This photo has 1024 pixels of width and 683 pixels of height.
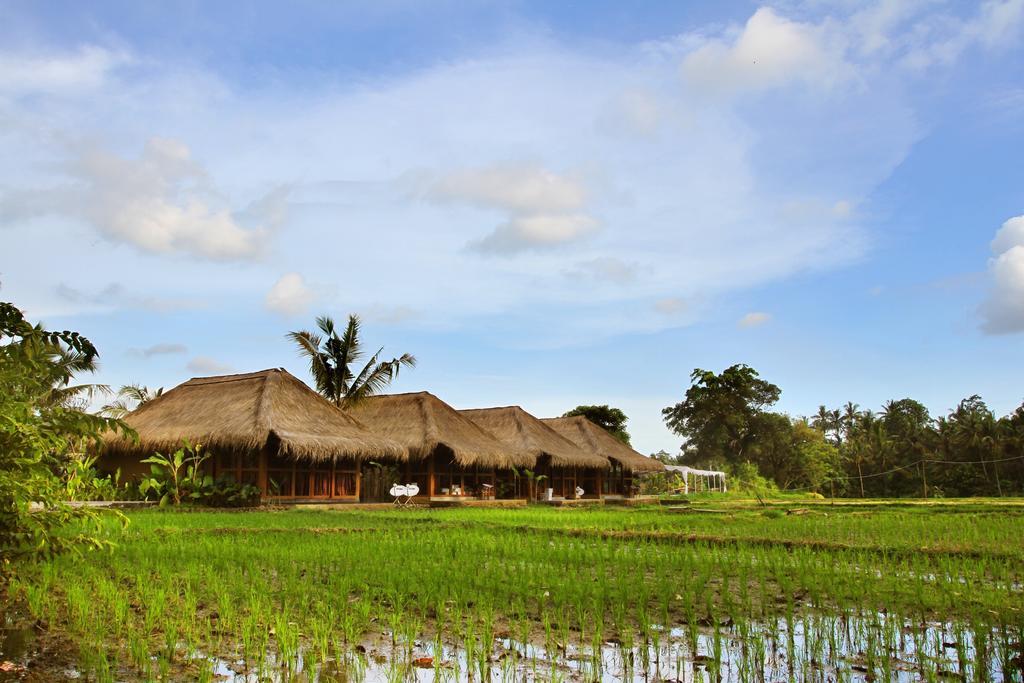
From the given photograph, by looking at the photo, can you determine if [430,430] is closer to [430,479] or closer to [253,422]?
[430,479]

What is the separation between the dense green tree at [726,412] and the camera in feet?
150

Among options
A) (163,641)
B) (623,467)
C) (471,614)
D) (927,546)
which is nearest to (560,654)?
(471,614)

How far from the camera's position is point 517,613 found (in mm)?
5062

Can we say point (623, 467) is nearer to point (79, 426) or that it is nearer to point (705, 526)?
point (705, 526)

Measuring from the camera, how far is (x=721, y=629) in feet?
15.7

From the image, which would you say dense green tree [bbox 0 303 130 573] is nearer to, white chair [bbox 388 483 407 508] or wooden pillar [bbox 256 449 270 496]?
wooden pillar [bbox 256 449 270 496]

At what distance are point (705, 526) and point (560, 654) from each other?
875cm

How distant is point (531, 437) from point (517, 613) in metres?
21.9

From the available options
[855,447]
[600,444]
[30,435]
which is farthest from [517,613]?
[855,447]

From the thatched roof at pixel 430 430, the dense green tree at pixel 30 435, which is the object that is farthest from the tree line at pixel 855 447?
the dense green tree at pixel 30 435

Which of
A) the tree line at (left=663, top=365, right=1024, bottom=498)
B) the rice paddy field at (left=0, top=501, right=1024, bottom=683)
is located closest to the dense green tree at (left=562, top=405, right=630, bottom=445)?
the tree line at (left=663, top=365, right=1024, bottom=498)

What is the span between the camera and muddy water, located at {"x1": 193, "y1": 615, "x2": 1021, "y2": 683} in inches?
147

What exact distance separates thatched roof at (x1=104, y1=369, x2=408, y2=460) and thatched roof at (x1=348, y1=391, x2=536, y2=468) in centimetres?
159

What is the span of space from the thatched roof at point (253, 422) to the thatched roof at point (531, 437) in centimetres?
638
